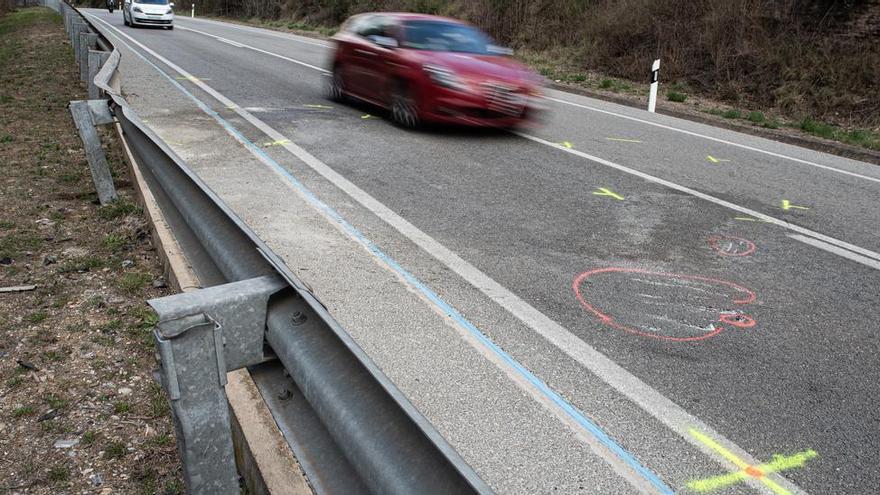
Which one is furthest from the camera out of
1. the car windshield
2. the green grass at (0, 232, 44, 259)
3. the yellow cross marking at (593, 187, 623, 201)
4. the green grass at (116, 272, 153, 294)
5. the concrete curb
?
the car windshield

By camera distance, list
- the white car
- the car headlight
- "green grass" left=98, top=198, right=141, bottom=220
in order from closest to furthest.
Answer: "green grass" left=98, top=198, right=141, bottom=220
the car headlight
the white car

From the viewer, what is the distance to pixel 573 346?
14.5ft

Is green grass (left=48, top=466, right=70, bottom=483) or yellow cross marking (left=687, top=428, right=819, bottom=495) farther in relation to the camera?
yellow cross marking (left=687, top=428, right=819, bottom=495)

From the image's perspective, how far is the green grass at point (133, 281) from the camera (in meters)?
5.03

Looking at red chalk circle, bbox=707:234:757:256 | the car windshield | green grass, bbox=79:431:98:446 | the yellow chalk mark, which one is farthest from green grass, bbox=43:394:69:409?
the yellow chalk mark

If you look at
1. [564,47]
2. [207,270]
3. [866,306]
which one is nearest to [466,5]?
[564,47]

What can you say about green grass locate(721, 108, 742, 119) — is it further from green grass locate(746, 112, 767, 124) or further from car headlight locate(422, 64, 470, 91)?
car headlight locate(422, 64, 470, 91)

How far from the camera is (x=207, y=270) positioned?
2.81 meters

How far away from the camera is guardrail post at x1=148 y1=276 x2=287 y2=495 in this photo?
183cm

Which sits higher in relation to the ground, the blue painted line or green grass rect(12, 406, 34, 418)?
the blue painted line

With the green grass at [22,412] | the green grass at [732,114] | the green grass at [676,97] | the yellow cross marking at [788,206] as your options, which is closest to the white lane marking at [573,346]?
the green grass at [22,412]

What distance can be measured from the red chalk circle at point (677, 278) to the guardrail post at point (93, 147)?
3998 mm

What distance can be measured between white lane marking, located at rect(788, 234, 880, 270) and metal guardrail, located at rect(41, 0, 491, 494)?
18.4 ft

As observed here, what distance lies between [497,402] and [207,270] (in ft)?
5.32
